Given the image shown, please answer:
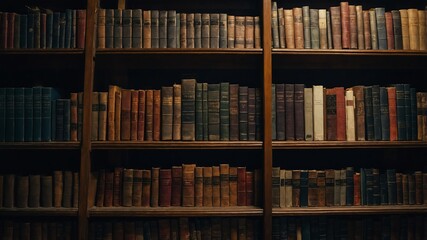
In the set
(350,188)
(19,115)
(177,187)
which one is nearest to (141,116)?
(177,187)

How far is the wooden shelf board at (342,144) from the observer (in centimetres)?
172

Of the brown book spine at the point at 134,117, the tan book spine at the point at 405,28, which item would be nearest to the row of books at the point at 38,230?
the brown book spine at the point at 134,117

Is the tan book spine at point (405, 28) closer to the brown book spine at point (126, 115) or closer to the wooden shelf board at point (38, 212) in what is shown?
the brown book spine at point (126, 115)

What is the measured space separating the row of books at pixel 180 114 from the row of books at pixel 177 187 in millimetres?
177

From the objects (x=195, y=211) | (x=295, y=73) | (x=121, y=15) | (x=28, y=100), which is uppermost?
(x=121, y=15)

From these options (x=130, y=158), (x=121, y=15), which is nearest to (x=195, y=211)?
(x=130, y=158)

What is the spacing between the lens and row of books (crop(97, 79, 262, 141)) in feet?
5.73

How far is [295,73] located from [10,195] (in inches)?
67.6

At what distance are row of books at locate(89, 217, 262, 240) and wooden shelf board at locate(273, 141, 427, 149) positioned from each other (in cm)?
43

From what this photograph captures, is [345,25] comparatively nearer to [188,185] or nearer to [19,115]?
[188,185]

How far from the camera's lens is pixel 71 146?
1.71m

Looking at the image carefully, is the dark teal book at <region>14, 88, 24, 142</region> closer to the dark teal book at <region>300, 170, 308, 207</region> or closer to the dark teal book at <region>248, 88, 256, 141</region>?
the dark teal book at <region>248, 88, 256, 141</region>

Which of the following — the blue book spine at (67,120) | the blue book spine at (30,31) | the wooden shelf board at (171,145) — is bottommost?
the wooden shelf board at (171,145)

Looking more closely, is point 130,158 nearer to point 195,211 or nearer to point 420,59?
point 195,211
